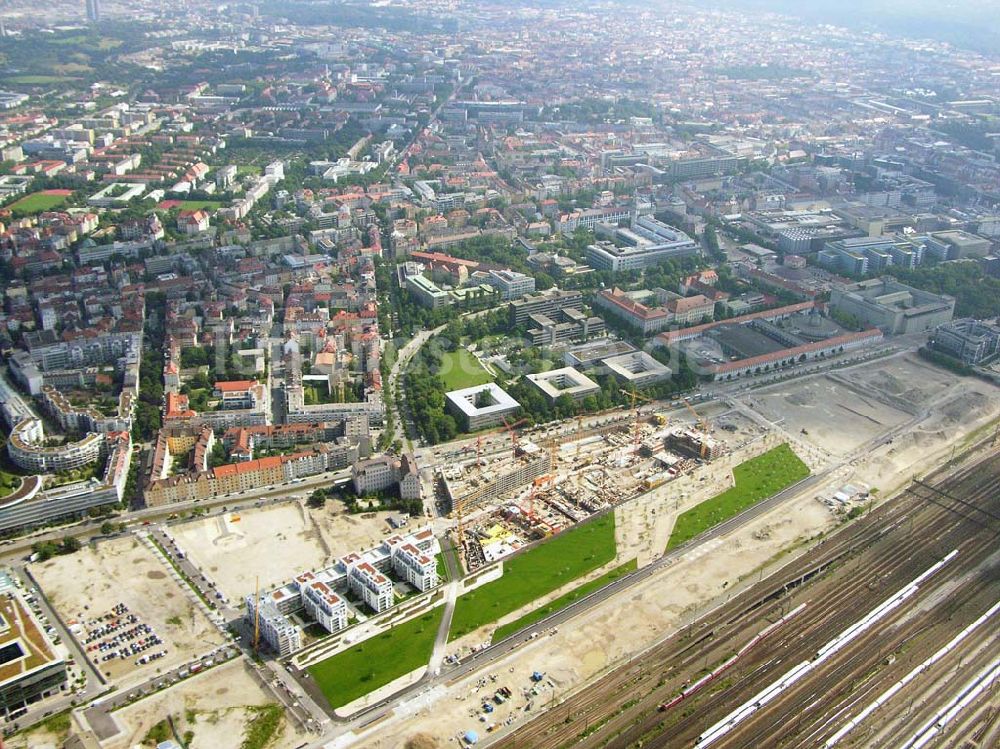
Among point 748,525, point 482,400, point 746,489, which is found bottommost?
point 482,400

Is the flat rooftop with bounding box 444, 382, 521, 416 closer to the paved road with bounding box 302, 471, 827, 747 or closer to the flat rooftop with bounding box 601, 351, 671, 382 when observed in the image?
the flat rooftop with bounding box 601, 351, 671, 382

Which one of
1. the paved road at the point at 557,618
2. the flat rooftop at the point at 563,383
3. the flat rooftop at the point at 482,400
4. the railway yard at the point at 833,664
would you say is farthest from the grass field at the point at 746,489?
the flat rooftop at the point at 482,400

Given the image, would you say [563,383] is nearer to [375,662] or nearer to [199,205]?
[375,662]

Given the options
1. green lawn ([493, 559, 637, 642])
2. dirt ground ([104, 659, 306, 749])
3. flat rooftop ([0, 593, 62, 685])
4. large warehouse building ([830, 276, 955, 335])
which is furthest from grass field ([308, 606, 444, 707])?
large warehouse building ([830, 276, 955, 335])

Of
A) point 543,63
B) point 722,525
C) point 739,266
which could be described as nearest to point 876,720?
point 722,525

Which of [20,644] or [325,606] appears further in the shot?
[325,606]

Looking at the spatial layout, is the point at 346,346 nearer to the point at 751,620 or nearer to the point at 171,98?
the point at 751,620

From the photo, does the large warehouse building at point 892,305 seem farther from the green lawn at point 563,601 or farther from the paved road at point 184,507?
the paved road at point 184,507

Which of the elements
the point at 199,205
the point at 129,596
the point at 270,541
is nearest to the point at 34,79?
the point at 199,205
